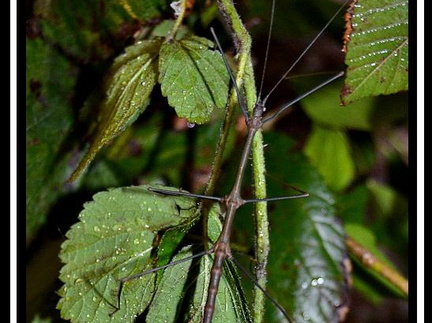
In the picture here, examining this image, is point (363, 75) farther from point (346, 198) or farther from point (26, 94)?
point (346, 198)

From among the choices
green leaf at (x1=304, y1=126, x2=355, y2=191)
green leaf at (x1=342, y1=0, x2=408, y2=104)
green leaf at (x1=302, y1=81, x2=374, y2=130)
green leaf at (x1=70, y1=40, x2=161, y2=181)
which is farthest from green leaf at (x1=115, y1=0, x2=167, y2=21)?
green leaf at (x1=304, y1=126, x2=355, y2=191)

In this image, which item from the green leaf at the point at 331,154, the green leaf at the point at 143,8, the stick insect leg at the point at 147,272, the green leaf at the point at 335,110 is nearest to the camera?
the stick insect leg at the point at 147,272

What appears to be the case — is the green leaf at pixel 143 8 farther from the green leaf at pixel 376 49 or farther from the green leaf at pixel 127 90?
the green leaf at pixel 376 49

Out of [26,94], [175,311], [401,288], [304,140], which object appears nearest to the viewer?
[175,311]

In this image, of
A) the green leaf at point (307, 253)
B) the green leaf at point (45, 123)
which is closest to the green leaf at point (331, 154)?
the green leaf at point (307, 253)

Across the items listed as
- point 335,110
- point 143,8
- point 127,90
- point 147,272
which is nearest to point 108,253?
point 147,272
